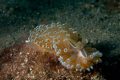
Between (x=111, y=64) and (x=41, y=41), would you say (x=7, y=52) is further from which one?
(x=111, y=64)

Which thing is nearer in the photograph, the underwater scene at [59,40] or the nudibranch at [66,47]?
the nudibranch at [66,47]

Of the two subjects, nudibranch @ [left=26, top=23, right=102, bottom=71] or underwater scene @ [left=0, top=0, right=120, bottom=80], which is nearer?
nudibranch @ [left=26, top=23, right=102, bottom=71]

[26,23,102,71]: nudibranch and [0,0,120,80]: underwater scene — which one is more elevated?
[26,23,102,71]: nudibranch

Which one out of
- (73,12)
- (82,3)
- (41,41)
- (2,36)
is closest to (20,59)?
(41,41)

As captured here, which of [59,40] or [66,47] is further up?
[59,40]

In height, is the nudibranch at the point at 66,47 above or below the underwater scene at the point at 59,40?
above
